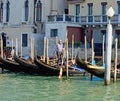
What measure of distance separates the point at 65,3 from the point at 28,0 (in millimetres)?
2132

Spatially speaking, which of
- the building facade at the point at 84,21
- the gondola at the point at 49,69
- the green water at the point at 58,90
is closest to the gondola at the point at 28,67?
the gondola at the point at 49,69

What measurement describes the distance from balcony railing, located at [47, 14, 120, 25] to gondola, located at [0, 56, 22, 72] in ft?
25.5

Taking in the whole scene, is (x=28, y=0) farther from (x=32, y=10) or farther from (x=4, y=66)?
(x=4, y=66)

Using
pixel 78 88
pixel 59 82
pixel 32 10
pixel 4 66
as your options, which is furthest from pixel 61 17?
pixel 78 88

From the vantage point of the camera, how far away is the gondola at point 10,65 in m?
17.3

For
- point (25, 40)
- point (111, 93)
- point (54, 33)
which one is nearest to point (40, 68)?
point (111, 93)

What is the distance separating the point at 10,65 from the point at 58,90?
587 centimetres

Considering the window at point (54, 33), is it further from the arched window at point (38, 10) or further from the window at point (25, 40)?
the window at point (25, 40)

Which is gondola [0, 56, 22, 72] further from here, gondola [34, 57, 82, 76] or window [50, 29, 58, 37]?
window [50, 29, 58, 37]

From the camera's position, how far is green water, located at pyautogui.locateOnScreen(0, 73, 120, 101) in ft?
34.1

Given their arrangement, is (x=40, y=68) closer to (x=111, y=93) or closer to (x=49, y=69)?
(x=49, y=69)

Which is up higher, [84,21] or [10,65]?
[84,21]

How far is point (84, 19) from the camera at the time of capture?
25.2 m

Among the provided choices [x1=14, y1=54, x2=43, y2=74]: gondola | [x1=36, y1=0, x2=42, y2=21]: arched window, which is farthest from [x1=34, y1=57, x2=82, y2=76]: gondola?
[x1=36, y1=0, x2=42, y2=21]: arched window
